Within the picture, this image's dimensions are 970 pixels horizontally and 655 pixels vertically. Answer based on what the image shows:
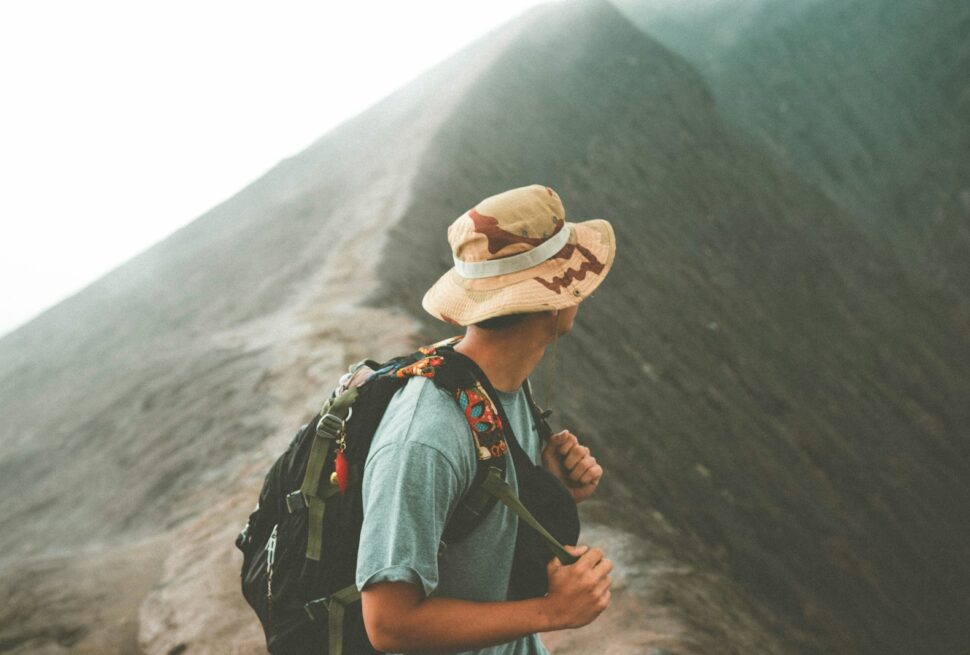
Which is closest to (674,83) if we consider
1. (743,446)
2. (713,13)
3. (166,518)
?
(713,13)

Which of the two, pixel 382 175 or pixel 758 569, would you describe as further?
pixel 382 175

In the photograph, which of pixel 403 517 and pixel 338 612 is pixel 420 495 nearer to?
pixel 403 517

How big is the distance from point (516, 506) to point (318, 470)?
42cm

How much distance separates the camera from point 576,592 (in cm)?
150

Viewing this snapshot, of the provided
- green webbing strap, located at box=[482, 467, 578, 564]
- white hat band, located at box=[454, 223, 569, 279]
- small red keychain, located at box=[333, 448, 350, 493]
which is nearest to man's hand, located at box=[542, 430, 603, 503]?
green webbing strap, located at box=[482, 467, 578, 564]

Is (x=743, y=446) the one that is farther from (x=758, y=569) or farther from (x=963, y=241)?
(x=963, y=241)

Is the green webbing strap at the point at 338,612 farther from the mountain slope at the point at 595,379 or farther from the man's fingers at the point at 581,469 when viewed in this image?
the mountain slope at the point at 595,379

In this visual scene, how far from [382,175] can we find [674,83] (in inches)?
481

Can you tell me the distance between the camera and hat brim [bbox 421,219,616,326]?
5.29 feet

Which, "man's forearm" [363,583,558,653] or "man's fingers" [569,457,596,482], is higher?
"man's forearm" [363,583,558,653]

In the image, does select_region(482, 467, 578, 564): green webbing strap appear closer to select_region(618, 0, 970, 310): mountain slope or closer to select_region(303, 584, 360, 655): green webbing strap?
select_region(303, 584, 360, 655): green webbing strap

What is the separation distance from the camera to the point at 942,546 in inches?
396

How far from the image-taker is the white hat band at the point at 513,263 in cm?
166

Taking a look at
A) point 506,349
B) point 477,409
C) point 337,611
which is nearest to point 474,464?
point 477,409
